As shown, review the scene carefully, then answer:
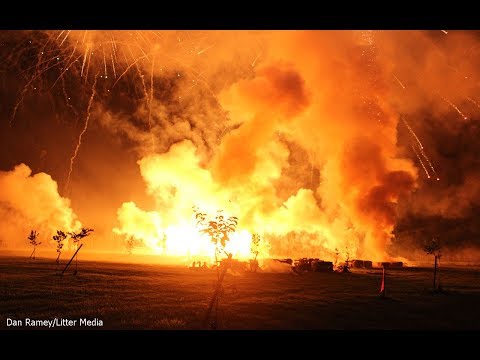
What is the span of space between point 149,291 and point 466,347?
87.8ft

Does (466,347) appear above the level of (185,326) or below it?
above

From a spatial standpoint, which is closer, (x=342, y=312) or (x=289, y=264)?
(x=342, y=312)

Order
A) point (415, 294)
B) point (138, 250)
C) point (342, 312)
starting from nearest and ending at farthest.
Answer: point (342, 312), point (415, 294), point (138, 250)

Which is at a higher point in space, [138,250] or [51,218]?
[51,218]

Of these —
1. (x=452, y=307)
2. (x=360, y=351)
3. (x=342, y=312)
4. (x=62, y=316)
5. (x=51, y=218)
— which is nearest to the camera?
(x=360, y=351)

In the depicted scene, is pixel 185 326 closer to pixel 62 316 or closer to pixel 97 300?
pixel 62 316

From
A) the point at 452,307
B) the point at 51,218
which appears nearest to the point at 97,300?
the point at 452,307

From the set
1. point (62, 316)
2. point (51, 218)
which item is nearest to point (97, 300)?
point (62, 316)

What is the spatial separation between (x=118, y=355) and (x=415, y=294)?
3690 centimetres

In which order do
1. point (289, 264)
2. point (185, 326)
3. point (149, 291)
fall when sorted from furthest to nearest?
1. point (289, 264)
2. point (149, 291)
3. point (185, 326)

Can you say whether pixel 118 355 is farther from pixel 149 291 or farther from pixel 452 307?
pixel 452 307

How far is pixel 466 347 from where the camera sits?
51.8 feet

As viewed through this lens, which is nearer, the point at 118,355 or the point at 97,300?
the point at 118,355

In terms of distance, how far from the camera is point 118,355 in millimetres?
14578
